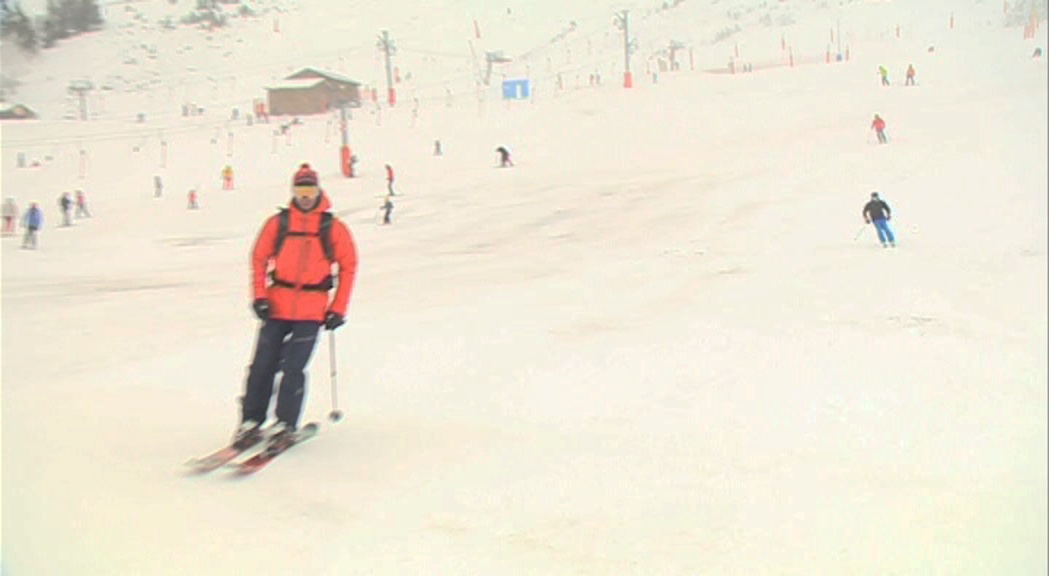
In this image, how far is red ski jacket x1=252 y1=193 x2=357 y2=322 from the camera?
13.3 feet

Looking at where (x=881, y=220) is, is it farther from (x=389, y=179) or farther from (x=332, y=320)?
(x=389, y=179)

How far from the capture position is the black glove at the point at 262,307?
400 centimetres

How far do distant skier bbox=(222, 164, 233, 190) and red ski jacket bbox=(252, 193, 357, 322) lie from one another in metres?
11.9

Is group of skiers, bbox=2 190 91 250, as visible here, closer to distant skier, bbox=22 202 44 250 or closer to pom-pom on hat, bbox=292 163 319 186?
distant skier, bbox=22 202 44 250

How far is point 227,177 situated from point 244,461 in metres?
12.9

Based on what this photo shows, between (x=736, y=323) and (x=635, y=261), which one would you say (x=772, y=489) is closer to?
(x=736, y=323)

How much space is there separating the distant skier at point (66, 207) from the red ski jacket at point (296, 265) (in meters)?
10.0

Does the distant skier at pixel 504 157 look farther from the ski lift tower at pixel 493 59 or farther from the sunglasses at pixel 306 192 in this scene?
the sunglasses at pixel 306 192

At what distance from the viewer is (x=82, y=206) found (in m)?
15.5

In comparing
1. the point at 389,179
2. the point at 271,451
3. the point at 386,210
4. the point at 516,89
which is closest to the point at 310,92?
the point at 516,89

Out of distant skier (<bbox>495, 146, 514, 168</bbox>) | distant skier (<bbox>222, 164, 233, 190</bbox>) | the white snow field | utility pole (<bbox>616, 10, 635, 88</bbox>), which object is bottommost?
the white snow field

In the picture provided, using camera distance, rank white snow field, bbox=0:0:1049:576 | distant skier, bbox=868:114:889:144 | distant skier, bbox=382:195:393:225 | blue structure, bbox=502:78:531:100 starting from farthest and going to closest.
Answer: distant skier, bbox=868:114:889:144 < distant skier, bbox=382:195:393:225 < blue structure, bbox=502:78:531:100 < white snow field, bbox=0:0:1049:576

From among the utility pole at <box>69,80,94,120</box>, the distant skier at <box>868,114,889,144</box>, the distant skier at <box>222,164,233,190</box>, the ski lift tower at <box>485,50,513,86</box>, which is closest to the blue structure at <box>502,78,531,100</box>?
the ski lift tower at <box>485,50,513,86</box>

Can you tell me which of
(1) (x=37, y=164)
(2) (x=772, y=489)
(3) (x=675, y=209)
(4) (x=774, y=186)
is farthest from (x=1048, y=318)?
(4) (x=774, y=186)
